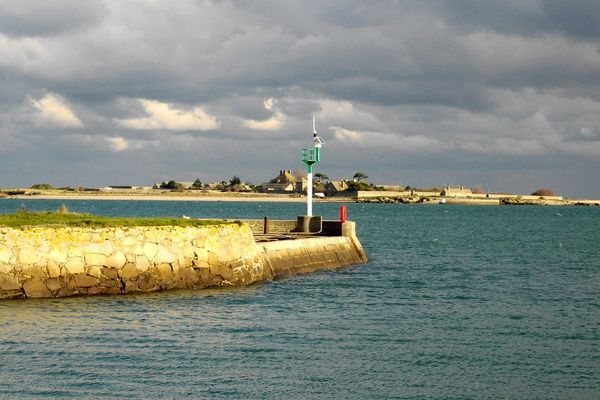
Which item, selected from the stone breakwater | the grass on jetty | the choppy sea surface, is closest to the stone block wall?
the stone breakwater

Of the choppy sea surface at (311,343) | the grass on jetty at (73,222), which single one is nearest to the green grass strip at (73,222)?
the grass on jetty at (73,222)

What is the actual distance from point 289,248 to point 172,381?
17.8 m

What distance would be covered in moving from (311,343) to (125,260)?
336 inches

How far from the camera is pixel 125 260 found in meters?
25.3

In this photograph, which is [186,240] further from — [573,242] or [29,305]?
[573,242]

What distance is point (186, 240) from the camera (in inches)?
1064

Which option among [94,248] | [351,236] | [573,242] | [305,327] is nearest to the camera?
[305,327]

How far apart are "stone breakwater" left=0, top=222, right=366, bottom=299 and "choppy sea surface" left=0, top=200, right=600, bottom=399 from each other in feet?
2.46

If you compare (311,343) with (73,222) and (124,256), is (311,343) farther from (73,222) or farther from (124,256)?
(73,222)

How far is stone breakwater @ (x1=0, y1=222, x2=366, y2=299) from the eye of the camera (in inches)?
928

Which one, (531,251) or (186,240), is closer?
(186,240)

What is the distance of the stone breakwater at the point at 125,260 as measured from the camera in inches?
928

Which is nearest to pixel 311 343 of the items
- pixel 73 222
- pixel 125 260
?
pixel 125 260

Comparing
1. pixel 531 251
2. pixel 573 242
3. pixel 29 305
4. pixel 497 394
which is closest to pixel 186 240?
pixel 29 305
